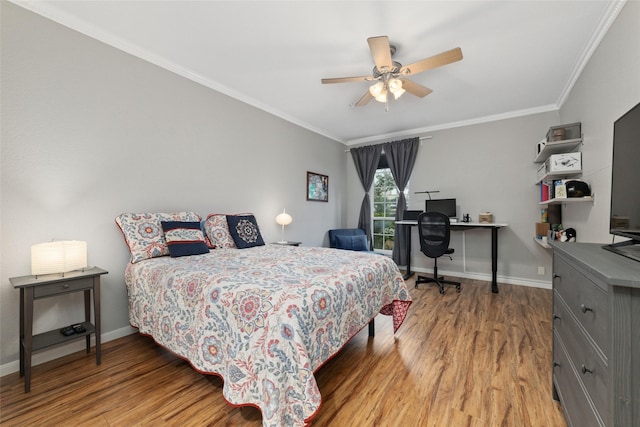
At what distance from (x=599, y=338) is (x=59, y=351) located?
3291 mm

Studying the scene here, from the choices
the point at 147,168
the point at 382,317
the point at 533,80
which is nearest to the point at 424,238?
the point at 382,317

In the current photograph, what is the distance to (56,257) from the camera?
Result: 1.82 m

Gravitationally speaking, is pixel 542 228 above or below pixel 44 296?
above

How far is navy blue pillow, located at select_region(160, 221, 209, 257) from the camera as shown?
2357 millimetres

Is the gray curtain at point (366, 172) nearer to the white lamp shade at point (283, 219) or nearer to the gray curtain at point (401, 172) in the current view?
the gray curtain at point (401, 172)

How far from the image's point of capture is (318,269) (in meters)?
1.88

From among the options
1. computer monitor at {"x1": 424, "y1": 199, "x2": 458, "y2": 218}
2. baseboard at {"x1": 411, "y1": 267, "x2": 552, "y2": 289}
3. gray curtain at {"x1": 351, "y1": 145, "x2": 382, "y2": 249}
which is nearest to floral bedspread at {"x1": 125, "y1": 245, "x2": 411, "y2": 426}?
computer monitor at {"x1": 424, "y1": 199, "x2": 458, "y2": 218}

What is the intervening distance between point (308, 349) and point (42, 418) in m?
1.52

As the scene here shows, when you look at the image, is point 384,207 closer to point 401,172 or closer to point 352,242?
point 401,172

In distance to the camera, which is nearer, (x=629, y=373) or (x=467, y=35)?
(x=629, y=373)

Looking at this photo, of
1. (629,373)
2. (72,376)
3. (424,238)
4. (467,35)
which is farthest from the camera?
(424,238)

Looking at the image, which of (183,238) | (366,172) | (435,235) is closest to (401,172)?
(366,172)

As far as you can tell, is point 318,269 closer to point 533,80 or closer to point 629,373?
point 629,373

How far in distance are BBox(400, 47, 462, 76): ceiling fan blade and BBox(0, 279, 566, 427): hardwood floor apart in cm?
235
